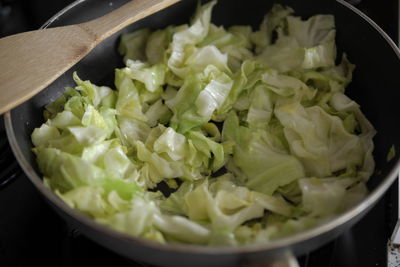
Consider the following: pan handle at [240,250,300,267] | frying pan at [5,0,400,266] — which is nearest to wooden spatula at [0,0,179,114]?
frying pan at [5,0,400,266]

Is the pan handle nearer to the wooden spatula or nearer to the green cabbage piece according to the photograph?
the green cabbage piece

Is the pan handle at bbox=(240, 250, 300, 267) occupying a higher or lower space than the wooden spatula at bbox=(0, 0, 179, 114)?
lower

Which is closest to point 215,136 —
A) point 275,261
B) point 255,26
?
point 255,26

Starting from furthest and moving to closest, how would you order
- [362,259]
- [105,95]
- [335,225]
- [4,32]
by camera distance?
[4,32], [105,95], [362,259], [335,225]

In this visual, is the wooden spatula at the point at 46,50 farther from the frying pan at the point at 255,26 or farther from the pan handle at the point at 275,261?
the pan handle at the point at 275,261

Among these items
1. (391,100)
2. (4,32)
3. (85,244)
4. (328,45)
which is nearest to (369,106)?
(391,100)

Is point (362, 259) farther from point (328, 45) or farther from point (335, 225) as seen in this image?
point (328, 45)

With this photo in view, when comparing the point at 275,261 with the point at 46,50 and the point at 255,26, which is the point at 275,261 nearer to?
the point at 46,50
